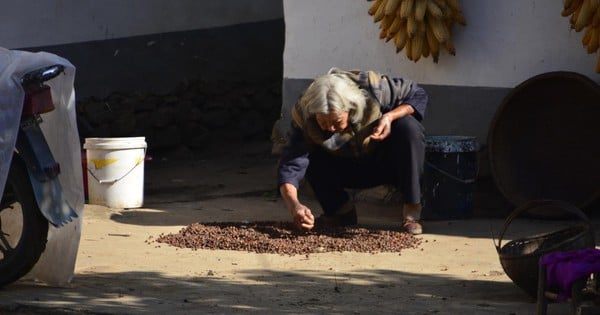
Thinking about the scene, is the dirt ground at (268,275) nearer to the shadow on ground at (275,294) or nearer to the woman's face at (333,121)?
the shadow on ground at (275,294)

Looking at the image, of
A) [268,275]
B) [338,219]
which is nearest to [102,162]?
[338,219]

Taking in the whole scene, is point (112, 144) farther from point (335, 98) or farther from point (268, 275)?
point (268, 275)

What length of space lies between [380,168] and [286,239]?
85 centimetres

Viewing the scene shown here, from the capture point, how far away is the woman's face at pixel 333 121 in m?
6.73

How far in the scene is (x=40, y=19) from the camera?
10367 millimetres

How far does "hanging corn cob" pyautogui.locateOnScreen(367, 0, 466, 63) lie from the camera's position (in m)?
8.04

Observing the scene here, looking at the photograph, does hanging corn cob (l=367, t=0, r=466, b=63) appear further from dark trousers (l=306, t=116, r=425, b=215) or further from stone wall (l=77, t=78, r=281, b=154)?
stone wall (l=77, t=78, r=281, b=154)

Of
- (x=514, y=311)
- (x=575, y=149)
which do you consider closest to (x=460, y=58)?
(x=575, y=149)

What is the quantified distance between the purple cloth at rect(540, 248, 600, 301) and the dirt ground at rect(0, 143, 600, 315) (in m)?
0.40

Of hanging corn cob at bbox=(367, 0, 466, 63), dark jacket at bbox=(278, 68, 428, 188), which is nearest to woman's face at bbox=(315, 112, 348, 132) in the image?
dark jacket at bbox=(278, 68, 428, 188)

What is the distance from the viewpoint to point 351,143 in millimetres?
7152

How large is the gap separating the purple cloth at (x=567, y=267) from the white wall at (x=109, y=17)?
21.9 ft

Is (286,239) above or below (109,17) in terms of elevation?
below

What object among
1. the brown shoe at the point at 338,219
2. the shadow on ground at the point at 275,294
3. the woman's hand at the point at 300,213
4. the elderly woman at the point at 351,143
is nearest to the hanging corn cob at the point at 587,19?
the elderly woman at the point at 351,143
